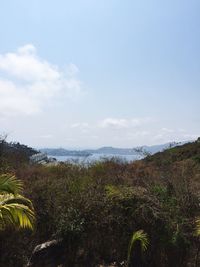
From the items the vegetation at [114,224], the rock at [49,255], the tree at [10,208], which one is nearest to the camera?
the tree at [10,208]

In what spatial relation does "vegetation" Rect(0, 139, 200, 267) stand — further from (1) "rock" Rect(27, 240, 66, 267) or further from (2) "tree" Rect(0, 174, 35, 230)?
(2) "tree" Rect(0, 174, 35, 230)

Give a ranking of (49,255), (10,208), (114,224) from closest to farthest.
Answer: (10,208), (114,224), (49,255)

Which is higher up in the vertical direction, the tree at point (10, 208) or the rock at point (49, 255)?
the tree at point (10, 208)

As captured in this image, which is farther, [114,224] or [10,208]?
[114,224]

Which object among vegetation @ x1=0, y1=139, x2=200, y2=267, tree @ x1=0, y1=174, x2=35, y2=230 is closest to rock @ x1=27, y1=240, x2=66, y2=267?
→ vegetation @ x1=0, y1=139, x2=200, y2=267

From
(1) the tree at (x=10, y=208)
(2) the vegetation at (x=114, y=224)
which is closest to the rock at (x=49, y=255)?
(2) the vegetation at (x=114, y=224)

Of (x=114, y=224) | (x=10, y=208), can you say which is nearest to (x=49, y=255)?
(x=114, y=224)

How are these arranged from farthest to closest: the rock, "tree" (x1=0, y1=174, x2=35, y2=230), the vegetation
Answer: the rock, the vegetation, "tree" (x1=0, y1=174, x2=35, y2=230)

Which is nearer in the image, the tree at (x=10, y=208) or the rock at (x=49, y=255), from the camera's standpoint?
the tree at (x=10, y=208)

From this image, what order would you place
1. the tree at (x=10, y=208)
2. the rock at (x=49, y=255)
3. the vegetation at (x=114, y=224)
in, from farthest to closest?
1. the rock at (x=49, y=255)
2. the vegetation at (x=114, y=224)
3. the tree at (x=10, y=208)

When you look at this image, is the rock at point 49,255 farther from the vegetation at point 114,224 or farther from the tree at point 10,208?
the tree at point 10,208

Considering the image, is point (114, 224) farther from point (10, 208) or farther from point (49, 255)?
point (10, 208)

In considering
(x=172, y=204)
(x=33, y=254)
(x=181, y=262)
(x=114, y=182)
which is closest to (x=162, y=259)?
(x=181, y=262)

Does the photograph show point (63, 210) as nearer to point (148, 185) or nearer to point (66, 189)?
point (66, 189)
